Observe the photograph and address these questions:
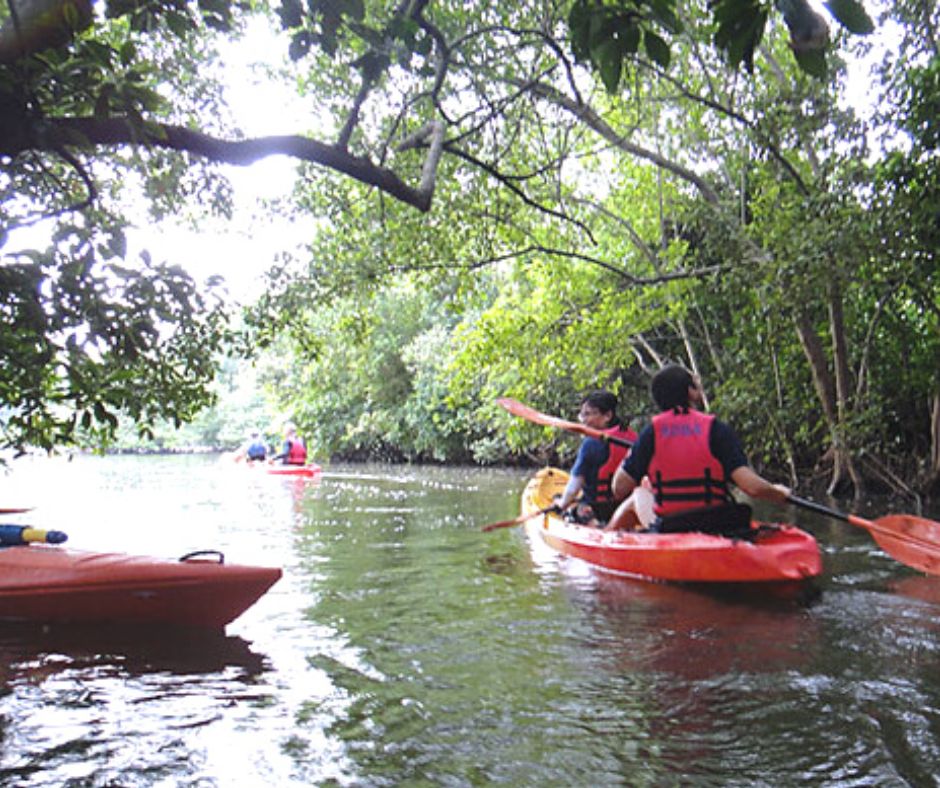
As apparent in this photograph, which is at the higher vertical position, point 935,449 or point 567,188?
point 567,188

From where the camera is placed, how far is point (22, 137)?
3186 mm

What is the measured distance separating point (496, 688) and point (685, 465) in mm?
2200

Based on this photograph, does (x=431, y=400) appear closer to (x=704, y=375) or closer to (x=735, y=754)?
(x=704, y=375)

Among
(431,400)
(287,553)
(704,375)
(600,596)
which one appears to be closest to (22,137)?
(600,596)

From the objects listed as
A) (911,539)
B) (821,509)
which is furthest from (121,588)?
(911,539)

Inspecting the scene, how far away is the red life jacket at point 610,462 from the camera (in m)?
6.35

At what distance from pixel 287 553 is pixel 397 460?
72.5 ft

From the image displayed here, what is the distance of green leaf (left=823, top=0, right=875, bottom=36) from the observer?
139 cm

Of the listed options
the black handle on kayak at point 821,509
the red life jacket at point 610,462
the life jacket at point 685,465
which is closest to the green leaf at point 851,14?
the life jacket at point 685,465

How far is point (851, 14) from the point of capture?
1399 millimetres

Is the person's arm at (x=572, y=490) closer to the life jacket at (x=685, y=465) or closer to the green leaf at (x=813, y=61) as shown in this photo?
the life jacket at (x=685, y=465)

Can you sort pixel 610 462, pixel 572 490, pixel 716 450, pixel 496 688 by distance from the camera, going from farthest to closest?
pixel 572 490
pixel 610 462
pixel 716 450
pixel 496 688

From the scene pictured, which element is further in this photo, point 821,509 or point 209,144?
point 821,509

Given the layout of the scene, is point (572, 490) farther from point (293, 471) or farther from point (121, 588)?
point (293, 471)
